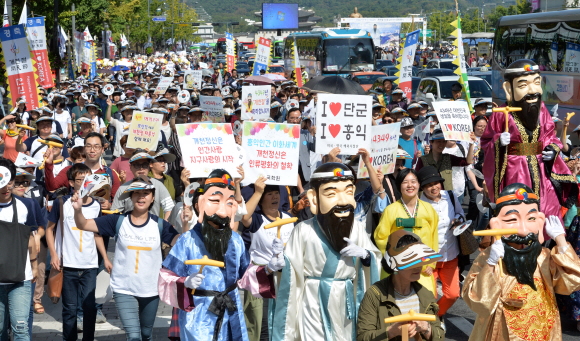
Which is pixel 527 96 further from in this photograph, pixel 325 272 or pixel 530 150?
pixel 325 272

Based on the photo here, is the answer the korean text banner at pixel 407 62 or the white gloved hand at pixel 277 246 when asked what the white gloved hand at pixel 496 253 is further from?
the korean text banner at pixel 407 62

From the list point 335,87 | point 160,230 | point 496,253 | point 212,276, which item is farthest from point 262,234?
point 335,87

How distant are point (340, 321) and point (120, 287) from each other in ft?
6.50

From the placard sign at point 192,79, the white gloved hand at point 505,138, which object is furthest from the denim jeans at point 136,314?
the placard sign at point 192,79

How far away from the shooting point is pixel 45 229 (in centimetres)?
643

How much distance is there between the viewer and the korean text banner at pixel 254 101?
12177mm

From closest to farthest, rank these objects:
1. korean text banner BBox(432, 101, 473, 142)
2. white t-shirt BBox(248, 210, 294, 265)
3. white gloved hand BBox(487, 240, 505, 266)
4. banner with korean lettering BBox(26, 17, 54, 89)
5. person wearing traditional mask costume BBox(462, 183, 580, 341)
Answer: white gloved hand BBox(487, 240, 505, 266), person wearing traditional mask costume BBox(462, 183, 580, 341), white t-shirt BBox(248, 210, 294, 265), korean text banner BBox(432, 101, 473, 142), banner with korean lettering BBox(26, 17, 54, 89)

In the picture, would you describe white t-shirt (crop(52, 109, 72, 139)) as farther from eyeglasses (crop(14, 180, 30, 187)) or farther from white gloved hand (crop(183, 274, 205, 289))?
white gloved hand (crop(183, 274, 205, 289))

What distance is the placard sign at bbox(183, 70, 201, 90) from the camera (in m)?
22.5

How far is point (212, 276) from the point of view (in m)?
4.68

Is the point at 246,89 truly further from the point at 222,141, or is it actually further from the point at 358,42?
the point at 358,42

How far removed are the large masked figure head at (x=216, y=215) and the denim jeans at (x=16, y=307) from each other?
6.08ft

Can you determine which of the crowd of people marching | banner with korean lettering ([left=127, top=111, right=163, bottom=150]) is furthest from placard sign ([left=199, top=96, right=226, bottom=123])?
the crowd of people marching

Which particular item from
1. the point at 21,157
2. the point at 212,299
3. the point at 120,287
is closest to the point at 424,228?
the point at 212,299
